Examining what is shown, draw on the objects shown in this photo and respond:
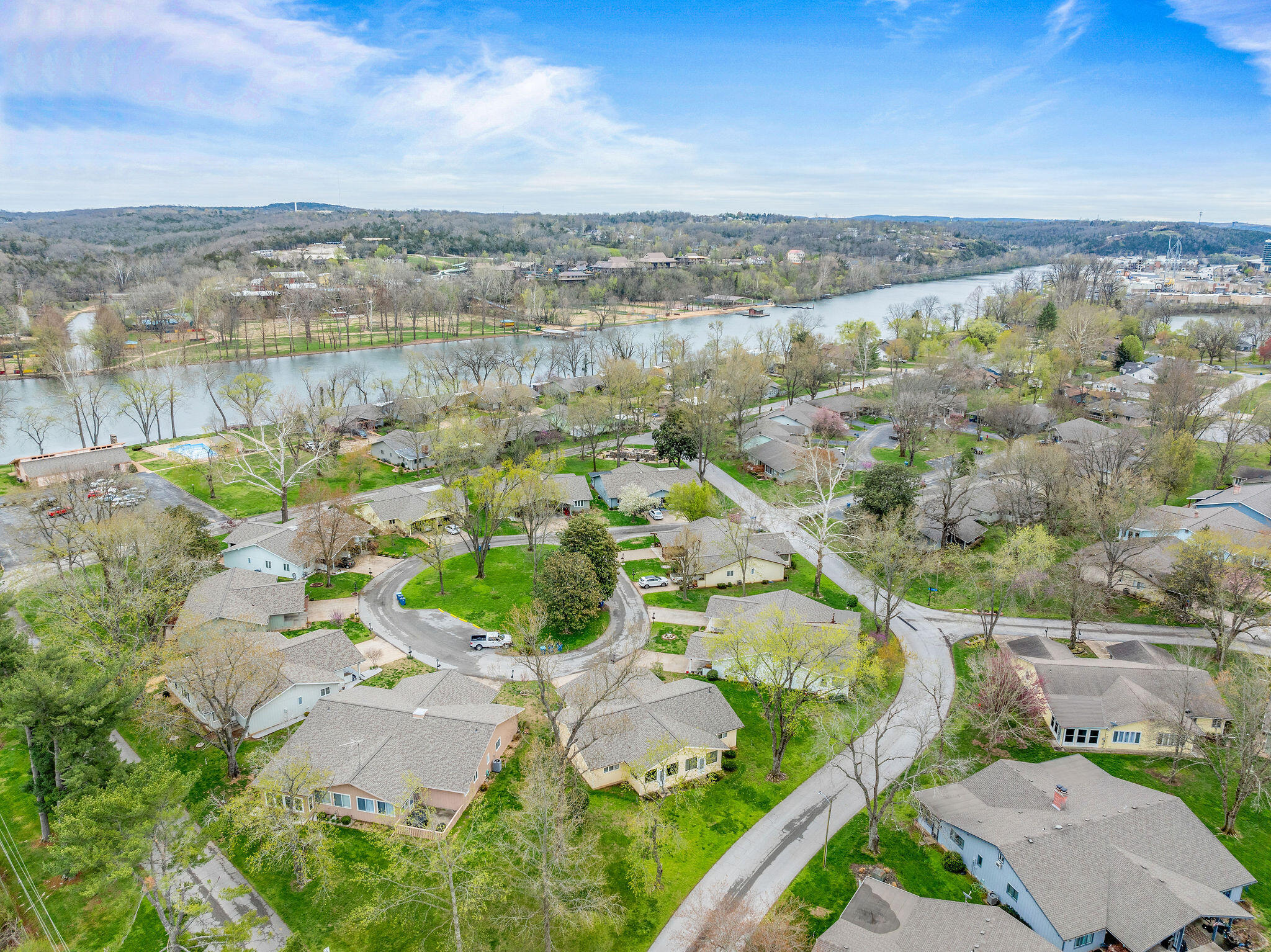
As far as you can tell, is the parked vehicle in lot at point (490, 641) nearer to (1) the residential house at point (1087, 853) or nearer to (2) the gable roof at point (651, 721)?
(2) the gable roof at point (651, 721)

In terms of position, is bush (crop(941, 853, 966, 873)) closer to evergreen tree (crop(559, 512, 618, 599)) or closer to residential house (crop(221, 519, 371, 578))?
evergreen tree (crop(559, 512, 618, 599))

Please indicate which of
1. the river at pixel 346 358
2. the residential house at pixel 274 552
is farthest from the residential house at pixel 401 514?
the river at pixel 346 358

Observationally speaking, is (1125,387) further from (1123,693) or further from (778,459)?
(1123,693)

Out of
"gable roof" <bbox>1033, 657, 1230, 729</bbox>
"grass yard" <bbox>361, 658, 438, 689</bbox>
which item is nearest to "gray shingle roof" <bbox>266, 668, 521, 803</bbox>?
"grass yard" <bbox>361, 658, 438, 689</bbox>

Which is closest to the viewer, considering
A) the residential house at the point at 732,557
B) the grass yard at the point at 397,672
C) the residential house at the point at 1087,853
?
the residential house at the point at 1087,853

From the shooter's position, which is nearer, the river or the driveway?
the driveway

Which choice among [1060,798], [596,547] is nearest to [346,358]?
[596,547]
